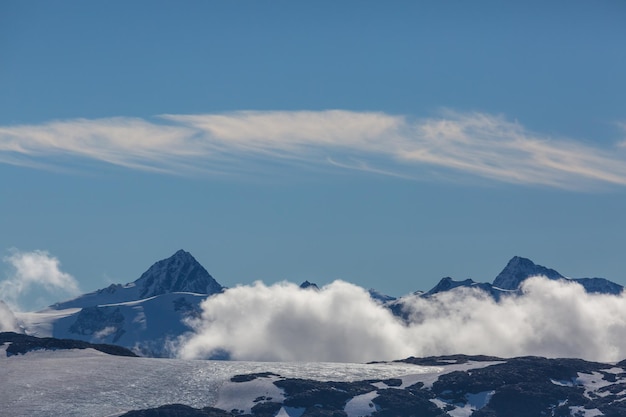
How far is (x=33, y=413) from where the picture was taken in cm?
19962

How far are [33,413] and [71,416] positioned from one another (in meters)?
5.86

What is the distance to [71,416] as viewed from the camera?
199375 millimetres
